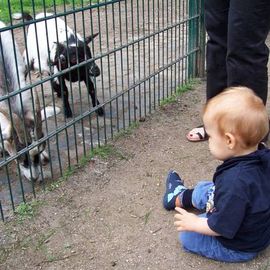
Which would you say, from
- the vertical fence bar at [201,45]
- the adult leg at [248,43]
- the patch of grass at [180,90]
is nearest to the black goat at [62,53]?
the patch of grass at [180,90]

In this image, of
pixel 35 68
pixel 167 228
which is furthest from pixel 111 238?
pixel 35 68

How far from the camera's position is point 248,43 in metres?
2.80

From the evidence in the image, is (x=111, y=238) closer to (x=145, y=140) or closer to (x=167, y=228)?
(x=167, y=228)

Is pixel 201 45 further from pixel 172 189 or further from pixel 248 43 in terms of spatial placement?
pixel 172 189

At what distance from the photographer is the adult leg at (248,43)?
271cm

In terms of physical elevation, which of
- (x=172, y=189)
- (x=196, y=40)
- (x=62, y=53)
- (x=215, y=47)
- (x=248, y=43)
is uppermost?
(x=248, y=43)

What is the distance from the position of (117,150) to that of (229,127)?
58.4 inches

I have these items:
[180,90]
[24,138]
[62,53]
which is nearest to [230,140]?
[24,138]

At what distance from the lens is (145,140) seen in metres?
3.54

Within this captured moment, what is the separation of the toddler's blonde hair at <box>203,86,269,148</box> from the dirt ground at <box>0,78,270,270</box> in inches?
24.6

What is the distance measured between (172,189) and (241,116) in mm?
862

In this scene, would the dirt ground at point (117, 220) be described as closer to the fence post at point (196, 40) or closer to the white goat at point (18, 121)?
the white goat at point (18, 121)

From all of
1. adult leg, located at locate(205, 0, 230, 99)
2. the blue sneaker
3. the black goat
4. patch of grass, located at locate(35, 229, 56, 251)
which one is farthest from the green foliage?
adult leg, located at locate(205, 0, 230, 99)

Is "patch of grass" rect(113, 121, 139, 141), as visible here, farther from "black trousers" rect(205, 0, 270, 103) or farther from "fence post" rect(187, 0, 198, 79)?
"fence post" rect(187, 0, 198, 79)
